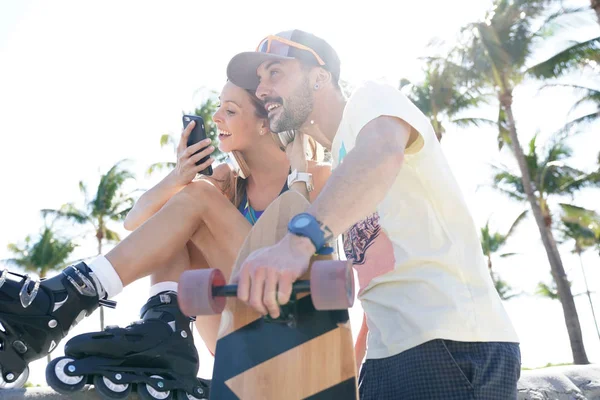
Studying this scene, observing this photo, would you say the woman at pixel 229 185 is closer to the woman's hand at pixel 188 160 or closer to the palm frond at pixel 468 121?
the woman's hand at pixel 188 160

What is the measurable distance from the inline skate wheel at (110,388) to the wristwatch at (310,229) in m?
1.28

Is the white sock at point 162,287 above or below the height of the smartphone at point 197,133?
below

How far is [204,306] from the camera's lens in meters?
1.24

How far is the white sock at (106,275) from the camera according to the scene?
7.52 feet

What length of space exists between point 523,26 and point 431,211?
24.9 metres

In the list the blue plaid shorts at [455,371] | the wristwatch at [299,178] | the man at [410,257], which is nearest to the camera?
the man at [410,257]

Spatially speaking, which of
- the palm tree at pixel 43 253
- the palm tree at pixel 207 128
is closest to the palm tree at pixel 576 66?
the palm tree at pixel 207 128

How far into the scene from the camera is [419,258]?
1.62 metres

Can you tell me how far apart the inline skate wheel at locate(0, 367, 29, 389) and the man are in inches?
51.5

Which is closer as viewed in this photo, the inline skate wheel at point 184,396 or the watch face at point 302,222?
the watch face at point 302,222

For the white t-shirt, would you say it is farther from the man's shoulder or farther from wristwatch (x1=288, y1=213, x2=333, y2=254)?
wristwatch (x1=288, y1=213, x2=333, y2=254)

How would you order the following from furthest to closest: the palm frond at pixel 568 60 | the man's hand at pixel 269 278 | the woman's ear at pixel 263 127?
the palm frond at pixel 568 60
the woman's ear at pixel 263 127
the man's hand at pixel 269 278

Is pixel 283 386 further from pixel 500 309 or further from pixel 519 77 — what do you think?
pixel 519 77

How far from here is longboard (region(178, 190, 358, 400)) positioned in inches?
61.2
